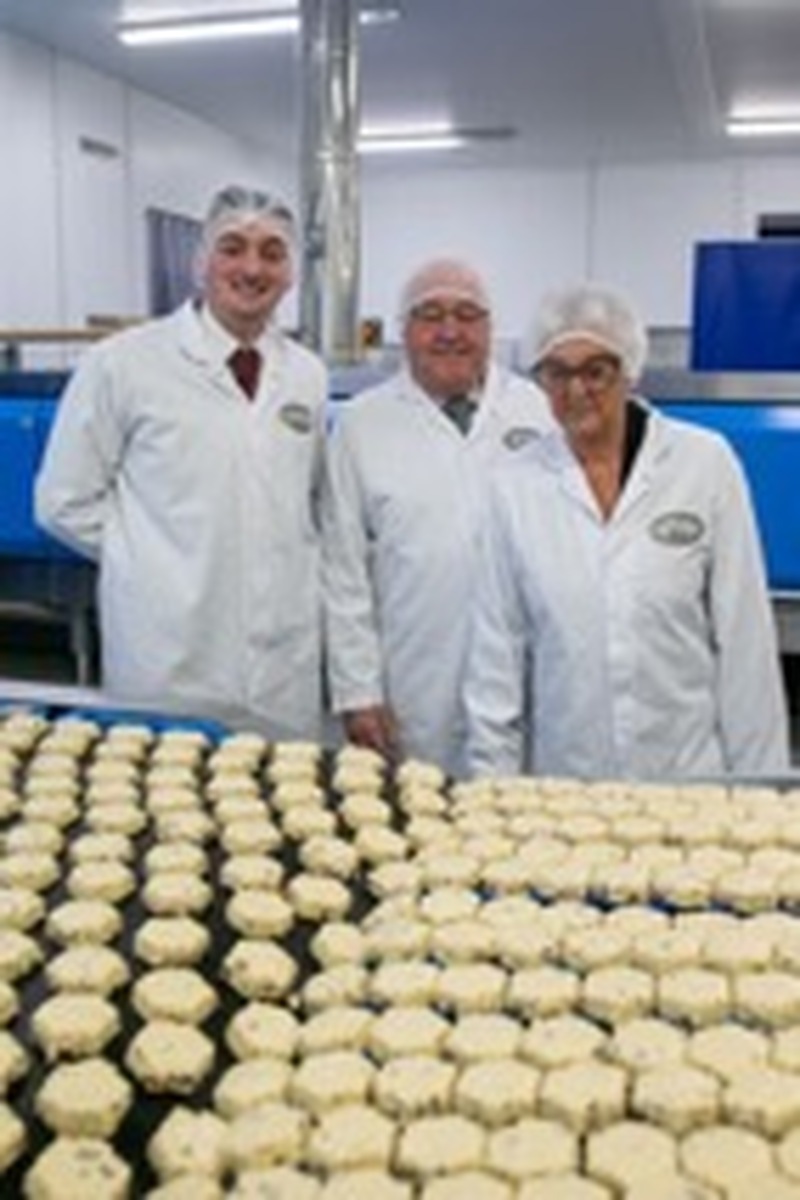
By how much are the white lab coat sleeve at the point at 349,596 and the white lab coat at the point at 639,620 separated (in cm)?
34

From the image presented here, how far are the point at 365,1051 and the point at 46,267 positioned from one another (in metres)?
6.83

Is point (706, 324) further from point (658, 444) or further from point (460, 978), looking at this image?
point (460, 978)


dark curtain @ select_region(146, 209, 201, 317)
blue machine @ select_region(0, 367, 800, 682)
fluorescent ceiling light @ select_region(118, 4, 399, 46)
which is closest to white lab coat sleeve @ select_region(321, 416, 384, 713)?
blue machine @ select_region(0, 367, 800, 682)

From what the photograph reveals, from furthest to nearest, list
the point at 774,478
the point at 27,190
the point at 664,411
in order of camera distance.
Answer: the point at 27,190, the point at 664,411, the point at 774,478

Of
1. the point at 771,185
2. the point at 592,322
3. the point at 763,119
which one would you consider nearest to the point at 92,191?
the point at 763,119

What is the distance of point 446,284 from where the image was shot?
1.93 m

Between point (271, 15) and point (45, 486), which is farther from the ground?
point (271, 15)

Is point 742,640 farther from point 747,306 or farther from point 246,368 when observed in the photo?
point 747,306

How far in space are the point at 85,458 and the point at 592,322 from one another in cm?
86

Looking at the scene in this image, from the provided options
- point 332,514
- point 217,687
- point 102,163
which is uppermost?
point 102,163

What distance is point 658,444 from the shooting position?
169 cm

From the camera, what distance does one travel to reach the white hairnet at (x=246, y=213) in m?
1.94

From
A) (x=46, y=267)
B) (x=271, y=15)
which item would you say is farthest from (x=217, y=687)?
(x=46, y=267)

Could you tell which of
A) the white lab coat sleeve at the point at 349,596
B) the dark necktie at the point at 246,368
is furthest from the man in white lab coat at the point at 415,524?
the dark necktie at the point at 246,368
